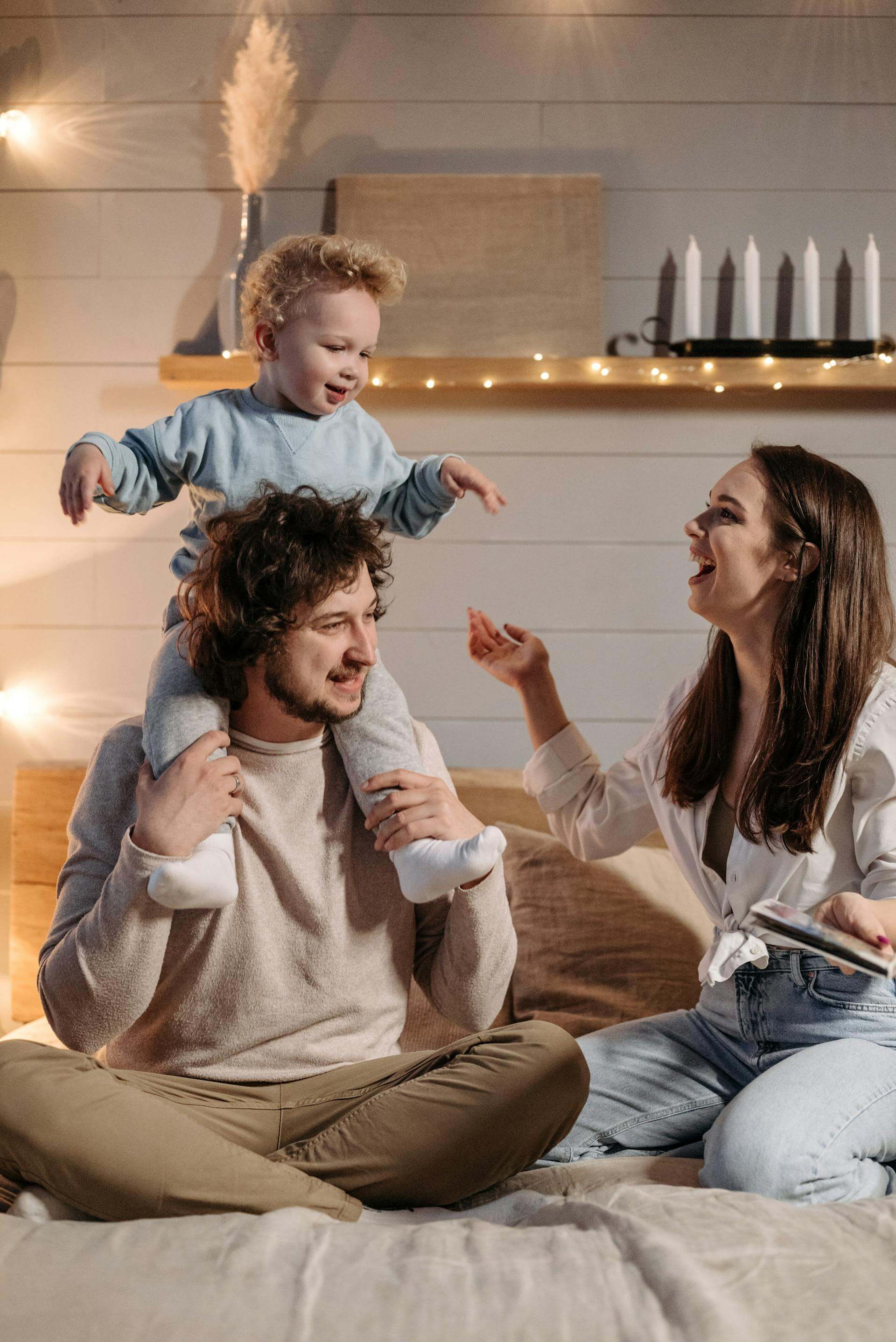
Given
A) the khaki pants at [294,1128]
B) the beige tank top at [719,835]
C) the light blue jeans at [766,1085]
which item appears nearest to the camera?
the khaki pants at [294,1128]

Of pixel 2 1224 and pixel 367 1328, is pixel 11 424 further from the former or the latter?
pixel 367 1328

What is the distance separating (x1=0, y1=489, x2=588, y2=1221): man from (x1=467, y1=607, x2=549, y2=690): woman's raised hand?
39 centimetres

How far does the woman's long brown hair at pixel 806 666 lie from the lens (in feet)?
4.99

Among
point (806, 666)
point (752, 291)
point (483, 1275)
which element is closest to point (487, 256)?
point (752, 291)

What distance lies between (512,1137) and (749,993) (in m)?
0.43

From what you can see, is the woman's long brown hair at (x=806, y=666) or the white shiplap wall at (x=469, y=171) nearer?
the woman's long brown hair at (x=806, y=666)

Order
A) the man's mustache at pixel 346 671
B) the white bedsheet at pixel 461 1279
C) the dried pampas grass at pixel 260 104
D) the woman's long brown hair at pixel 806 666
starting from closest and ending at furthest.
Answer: the white bedsheet at pixel 461 1279, the man's mustache at pixel 346 671, the woman's long brown hair at pixel 806 666, the dried pampas grass at pixel 260 104

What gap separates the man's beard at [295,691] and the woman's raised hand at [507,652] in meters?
0.46

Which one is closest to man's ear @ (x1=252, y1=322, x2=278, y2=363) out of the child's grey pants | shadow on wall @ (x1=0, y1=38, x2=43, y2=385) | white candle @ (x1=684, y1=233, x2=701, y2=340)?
the child's grey pants

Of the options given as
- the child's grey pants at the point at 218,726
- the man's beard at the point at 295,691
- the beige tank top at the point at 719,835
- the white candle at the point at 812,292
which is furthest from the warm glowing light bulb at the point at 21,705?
the white candle at the point at 812,292

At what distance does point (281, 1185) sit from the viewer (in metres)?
1.17

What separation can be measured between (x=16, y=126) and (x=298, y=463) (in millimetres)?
1411

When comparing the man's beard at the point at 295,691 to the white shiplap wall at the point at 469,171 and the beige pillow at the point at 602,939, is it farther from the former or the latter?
the white shiplap wall at the point at 469,171

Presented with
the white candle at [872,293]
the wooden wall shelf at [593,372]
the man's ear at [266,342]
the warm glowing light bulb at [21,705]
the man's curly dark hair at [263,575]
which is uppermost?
the white candle at [872,293]
